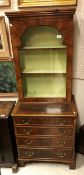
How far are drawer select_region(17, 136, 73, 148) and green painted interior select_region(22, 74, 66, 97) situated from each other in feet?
1.56

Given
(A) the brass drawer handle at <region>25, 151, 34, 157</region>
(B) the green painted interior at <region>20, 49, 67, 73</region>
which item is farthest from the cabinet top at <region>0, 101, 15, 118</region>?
(A) the brass drawer handle at <region>25, 151, 34, 157</region>

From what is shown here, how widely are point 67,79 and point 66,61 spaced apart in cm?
19

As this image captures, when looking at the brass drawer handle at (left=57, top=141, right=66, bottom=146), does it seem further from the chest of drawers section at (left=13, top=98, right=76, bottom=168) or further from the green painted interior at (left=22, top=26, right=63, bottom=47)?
the green painted interior at (left=22, top=26, right=63, bottom=47)

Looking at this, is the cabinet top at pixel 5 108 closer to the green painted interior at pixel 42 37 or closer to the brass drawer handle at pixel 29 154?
the brass drawer handle at pixel 29 154

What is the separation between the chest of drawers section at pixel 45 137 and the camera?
1.83 metres

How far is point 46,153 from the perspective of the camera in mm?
2031

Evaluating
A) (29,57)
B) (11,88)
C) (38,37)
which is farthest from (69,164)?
(38,37)

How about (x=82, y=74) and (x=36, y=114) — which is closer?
(x=36, y=114)

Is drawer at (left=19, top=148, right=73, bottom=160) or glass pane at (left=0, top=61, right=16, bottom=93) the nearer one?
drawer at (left=19, top=148, right=73, bottom=160)

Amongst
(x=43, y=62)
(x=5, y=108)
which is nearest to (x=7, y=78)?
(x=5, y=108)

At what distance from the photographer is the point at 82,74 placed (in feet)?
6.77

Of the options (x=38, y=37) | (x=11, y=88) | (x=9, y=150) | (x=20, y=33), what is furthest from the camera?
(x=11, y=88)

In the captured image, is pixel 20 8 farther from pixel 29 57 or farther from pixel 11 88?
pixel 11 88

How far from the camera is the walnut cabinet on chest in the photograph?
1705 millimetres
